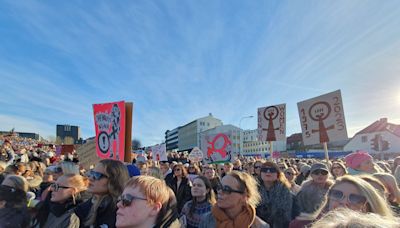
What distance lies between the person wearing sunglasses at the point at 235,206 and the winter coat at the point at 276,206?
30.2 inches

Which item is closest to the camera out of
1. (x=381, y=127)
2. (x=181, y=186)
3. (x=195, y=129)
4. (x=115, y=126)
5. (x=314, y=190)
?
(x=314, y=190)

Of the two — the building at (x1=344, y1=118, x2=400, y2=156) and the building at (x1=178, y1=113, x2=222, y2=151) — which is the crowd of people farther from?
the building at (x1=178, y1=113, x2=222, y2=151)

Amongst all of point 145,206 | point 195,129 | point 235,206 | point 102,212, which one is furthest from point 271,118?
point 195,129

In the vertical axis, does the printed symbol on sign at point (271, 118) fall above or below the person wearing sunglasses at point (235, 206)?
above

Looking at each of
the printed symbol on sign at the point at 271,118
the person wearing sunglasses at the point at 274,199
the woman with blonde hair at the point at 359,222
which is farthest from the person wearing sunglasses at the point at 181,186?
the woman with blonde hair at the point at 359,222

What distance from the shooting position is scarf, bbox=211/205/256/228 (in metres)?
3.01

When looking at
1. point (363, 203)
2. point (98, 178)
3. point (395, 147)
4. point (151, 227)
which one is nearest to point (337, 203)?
point (363, 203)

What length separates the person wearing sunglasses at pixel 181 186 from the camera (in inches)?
234

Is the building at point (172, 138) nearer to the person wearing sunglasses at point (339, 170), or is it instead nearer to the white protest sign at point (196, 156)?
the white protest sign at point (196, 156)

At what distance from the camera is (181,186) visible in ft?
20.9

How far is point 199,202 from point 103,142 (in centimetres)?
203

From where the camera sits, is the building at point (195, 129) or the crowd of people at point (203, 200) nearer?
the crowd of people at point (203, 200)

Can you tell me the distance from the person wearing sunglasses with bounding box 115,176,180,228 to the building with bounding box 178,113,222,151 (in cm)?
10429

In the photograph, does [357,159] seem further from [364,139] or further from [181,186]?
[364,139]
